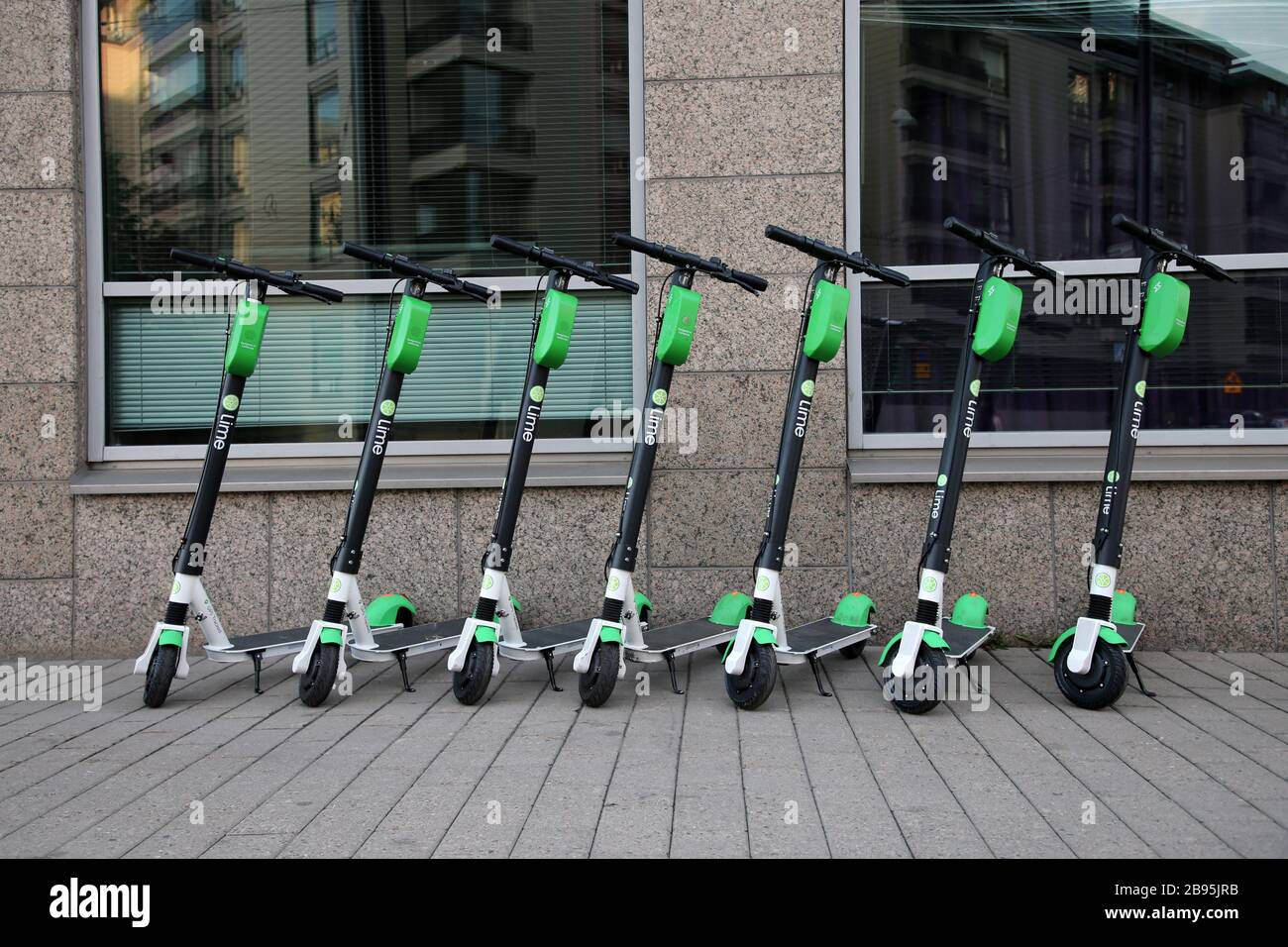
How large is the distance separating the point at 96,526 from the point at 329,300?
2.08 m

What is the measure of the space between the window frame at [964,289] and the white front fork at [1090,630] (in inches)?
59.5

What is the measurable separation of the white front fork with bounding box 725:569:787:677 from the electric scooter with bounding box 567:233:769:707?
446 mm

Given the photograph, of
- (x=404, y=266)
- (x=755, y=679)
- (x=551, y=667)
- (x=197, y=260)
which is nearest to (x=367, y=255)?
(x=404, y=266)

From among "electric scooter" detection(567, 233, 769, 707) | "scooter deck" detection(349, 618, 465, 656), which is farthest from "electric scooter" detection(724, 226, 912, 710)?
"scooter deck" detection(349, 618, 465, 656)

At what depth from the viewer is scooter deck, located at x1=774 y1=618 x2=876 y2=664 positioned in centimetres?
539

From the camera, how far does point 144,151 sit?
23.1ft

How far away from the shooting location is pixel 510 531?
5.48m

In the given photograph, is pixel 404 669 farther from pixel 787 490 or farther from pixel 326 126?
pixel 326 126

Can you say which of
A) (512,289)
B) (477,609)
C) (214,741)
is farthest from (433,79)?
(214,741)

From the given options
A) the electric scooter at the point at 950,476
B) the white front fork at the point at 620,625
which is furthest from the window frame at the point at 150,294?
the electric scooter at the point at 950,476

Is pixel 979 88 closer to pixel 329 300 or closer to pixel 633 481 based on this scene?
pixel 633 481

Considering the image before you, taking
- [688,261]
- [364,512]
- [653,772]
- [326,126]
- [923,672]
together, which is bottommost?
[653,772]

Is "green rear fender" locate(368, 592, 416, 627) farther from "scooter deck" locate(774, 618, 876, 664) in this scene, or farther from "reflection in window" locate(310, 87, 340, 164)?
"reflection in window" locate(310, 87, 340, 164)

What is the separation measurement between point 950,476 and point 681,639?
1.51 m
